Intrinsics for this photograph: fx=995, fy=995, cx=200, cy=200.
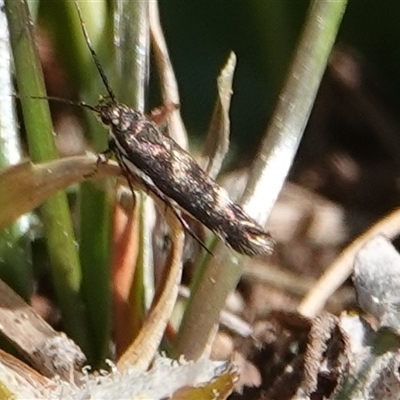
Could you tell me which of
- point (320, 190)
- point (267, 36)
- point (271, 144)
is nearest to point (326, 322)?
point (271, 144)

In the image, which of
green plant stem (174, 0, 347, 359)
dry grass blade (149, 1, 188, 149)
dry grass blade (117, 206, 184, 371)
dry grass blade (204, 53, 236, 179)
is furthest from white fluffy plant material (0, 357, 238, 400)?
dry grass blade (149, 1, 188, 149)

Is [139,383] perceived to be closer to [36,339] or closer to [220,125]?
[36,339]

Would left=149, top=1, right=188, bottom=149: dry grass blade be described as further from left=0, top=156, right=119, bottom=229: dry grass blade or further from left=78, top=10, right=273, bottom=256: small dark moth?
left=0, top=156, right=119, bottom=229: dry grass blade

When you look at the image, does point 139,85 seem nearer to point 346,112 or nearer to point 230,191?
point 230,191

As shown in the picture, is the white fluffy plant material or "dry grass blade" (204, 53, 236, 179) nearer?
the white fluffy plant material

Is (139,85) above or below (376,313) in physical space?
above

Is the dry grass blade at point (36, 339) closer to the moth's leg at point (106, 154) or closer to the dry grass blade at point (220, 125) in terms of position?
the moth's leg at point (106, 154)

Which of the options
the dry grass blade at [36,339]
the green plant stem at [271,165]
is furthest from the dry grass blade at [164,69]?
the dry grass blade at [36,339]
